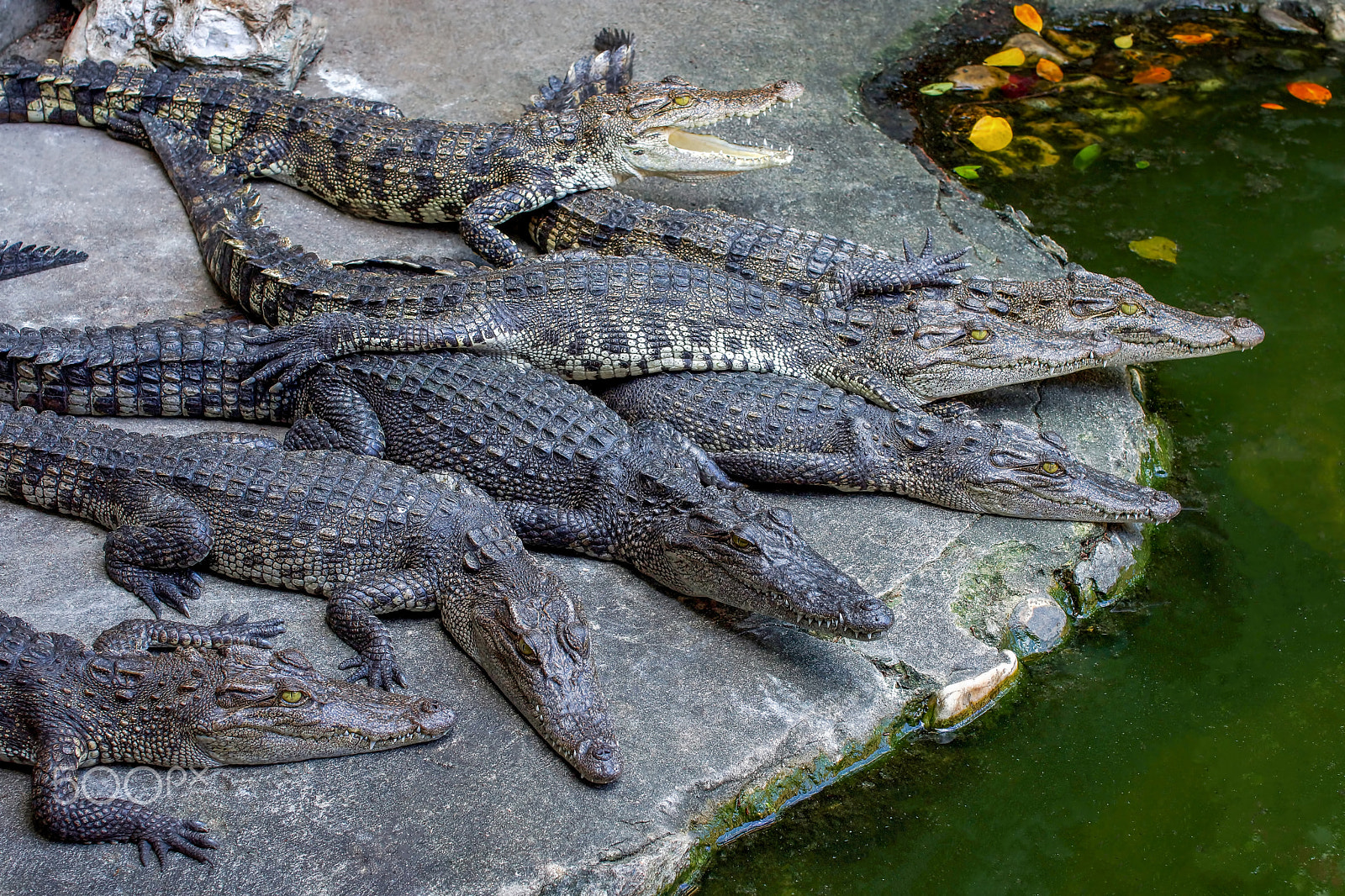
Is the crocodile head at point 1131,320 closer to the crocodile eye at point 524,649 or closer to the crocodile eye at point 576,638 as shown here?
the crocodile eye at point 576,638

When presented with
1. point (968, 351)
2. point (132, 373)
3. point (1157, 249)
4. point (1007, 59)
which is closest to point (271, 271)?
point (132, 373)

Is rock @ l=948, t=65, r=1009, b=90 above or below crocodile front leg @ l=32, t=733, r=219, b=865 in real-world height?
above

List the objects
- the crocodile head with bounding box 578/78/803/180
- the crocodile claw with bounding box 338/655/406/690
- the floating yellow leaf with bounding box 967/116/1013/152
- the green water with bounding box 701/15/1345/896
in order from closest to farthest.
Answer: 1. the green water with bounding box 701/15/1345/896
2. the crocodile claw with bounding box 338/655/406/690
3. the crocodile head with bounding box 578/78/803/180
4. the floating yellow leaf with bounding box 967/116/1013/152

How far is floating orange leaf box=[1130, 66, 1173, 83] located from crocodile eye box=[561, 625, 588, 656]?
6.33m

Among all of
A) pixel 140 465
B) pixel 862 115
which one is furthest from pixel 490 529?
pixel 862 115

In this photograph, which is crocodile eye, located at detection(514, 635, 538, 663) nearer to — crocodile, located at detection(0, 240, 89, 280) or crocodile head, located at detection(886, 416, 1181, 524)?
crocodile head, located at detection(886, 416, 1181, 524)

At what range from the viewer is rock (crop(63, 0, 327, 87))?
675 cm

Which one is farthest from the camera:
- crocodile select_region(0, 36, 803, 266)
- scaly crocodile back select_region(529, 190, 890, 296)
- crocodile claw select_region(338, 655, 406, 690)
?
crocodile select_region(0, 36, 803, 266)

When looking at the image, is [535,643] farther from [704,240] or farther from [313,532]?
[704,240]

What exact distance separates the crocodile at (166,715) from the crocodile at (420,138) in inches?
114

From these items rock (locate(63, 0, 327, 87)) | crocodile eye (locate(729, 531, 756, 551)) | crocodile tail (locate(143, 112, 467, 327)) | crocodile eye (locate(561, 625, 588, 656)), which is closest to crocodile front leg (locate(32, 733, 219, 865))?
crocodile eye (locate(561, 625, 588, 656))

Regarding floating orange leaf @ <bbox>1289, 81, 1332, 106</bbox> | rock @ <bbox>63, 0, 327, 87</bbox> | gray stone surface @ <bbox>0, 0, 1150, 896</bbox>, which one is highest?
rock @ <bbox>63, 0, 327, 87</bbox>

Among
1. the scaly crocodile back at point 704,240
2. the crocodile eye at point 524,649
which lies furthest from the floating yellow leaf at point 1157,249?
the crocodile eye at point 524,649

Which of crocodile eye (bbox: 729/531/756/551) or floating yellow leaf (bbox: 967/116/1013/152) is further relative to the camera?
floating yellow leaf (bbox: 967/116/1013/152)
